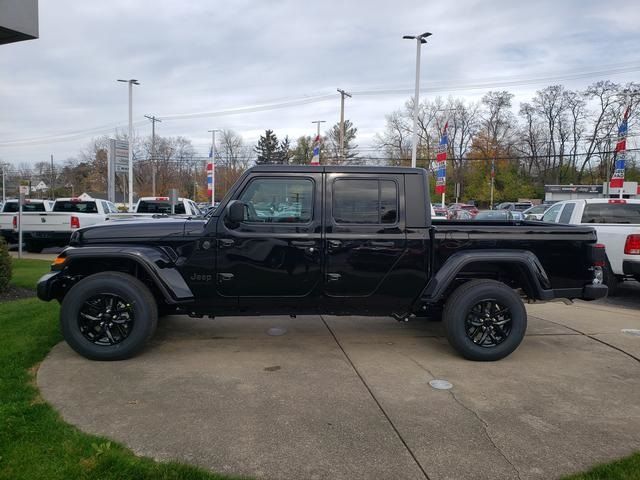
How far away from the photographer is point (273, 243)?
4.93m

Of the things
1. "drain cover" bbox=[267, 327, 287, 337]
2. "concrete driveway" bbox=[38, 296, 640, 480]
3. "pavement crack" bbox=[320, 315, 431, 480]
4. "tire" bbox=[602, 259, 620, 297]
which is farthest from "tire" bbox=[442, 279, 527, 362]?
"tire" bbox=[602, 259, 620, 297]

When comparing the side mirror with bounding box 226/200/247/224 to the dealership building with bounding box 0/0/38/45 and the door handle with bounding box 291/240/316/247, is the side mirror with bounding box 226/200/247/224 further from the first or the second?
the dealership building with bounding box 0/0/38/45

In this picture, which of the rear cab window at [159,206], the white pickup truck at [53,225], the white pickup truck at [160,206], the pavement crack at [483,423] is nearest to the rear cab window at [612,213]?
the pavement crack at [483,423]

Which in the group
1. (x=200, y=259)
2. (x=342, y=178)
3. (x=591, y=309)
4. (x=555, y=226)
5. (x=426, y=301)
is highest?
(x=342, y=178)

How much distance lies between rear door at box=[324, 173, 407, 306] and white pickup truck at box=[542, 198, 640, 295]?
4.86m

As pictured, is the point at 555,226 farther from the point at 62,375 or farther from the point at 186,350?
the point at 62,375

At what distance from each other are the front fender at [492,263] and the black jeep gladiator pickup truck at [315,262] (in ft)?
0.04

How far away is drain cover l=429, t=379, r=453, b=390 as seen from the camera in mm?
4402

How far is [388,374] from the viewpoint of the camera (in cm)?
472

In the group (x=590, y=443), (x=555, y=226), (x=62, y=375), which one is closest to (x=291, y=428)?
(x=590, y=443)

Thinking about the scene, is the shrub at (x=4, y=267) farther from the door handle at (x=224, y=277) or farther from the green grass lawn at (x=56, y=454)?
the door handle at (x=224, y=277)

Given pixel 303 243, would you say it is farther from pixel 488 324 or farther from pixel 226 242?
pixel 488 324

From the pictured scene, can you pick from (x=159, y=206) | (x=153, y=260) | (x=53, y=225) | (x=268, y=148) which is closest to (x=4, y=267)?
(x=153, y=260)

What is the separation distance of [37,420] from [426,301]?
3.43 meters
